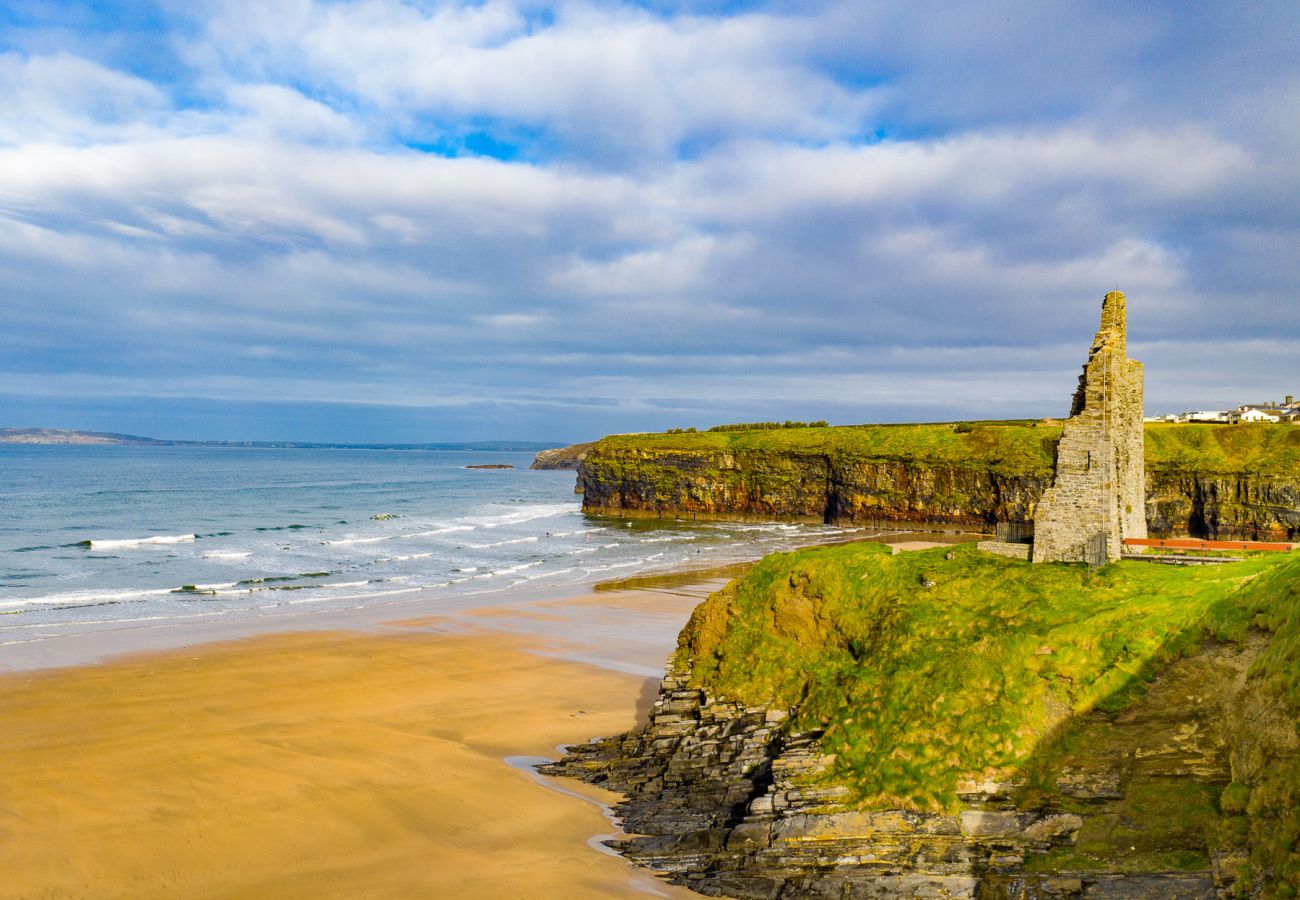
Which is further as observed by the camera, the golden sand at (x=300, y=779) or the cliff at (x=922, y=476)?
the cliff at (x=922, y=476)

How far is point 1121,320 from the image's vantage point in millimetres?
18125

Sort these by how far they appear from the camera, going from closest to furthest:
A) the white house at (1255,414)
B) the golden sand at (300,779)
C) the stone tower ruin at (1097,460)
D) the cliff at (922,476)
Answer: the golden sand at (300,779) → the stone tower ruin at (1097,460) → the cliff at (922,476) → the white house at (1255,414)

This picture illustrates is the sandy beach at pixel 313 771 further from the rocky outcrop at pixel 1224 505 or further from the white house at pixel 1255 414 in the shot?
the white house at pixel 1255 414

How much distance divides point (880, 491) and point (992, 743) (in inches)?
2299

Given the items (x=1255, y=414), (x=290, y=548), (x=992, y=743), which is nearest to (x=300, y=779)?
(x=992, y=743)

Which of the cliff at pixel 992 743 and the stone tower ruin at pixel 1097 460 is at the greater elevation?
the stone tower ruin at pixel 1097 460

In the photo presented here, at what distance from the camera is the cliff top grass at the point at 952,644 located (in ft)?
35.8

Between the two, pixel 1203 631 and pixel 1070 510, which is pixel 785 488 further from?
pixel 1203 631

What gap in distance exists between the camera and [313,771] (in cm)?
1633

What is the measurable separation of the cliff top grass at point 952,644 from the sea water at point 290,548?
79.4 ft

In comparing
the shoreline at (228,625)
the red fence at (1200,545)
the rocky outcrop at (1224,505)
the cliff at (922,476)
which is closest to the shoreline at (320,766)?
the shoreline at (228,625)

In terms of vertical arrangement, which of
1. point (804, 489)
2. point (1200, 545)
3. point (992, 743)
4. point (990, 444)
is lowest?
point (992, 743)

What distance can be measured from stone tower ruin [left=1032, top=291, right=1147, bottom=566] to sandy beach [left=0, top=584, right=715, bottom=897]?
9.53 metres

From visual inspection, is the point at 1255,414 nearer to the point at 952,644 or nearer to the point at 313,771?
the point at 952,644
